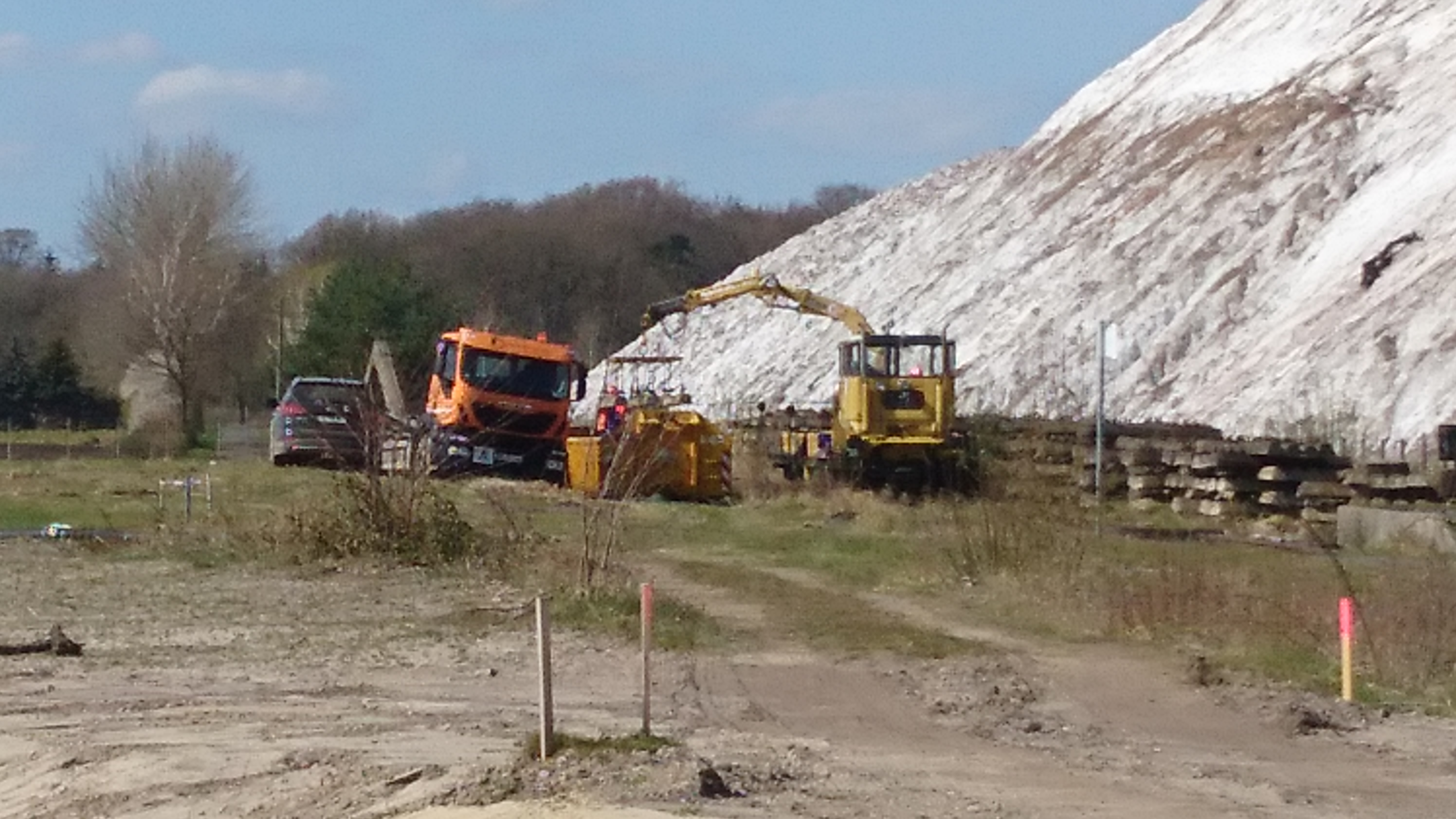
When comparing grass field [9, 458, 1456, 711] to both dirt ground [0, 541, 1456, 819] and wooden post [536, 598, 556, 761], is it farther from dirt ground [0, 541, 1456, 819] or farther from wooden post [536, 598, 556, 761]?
wooden post [536, 598, 556, 761]

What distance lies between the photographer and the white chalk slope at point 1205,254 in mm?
40125

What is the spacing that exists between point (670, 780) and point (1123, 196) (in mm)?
49116

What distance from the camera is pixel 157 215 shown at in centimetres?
7469

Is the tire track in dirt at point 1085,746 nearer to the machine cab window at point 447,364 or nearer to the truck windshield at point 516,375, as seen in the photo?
the truck windshield at point 516,375

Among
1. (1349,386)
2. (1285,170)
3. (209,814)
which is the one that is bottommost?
(209,814)

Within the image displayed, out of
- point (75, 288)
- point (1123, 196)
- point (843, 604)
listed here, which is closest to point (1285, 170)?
point (1123, 196)

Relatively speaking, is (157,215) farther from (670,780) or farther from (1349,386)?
(670,780)

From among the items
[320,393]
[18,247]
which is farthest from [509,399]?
[18,247]

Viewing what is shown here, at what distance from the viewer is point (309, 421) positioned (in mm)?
40625

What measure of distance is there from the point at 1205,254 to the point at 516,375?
1849 centimetres

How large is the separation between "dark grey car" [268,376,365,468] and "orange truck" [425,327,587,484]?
210 centimetres

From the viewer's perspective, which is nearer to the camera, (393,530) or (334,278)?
(393,530)

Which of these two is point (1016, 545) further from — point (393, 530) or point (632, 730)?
point (632, 730)

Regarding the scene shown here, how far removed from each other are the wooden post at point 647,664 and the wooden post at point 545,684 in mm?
652
